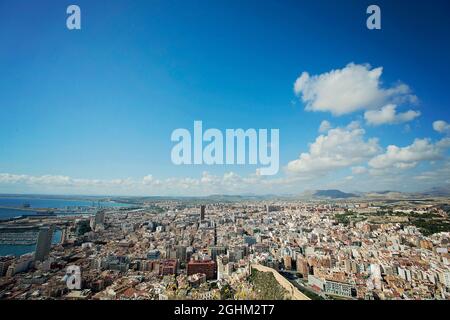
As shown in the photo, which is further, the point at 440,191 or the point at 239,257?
the point at 440,191

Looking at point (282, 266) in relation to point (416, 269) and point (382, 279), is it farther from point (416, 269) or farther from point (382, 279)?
point (416, 269)

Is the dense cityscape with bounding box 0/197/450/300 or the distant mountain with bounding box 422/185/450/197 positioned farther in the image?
the distant mountain with bounding box 422/185/450/197

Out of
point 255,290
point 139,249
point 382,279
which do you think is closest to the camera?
point 255,290

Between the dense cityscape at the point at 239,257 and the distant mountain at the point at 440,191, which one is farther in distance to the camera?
the distant mountain at the point at 440,191

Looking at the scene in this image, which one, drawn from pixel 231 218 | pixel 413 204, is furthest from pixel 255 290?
pixel 413 204

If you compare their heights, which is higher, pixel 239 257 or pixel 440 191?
pixel 440 191

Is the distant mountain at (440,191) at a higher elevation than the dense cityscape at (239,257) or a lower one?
higher

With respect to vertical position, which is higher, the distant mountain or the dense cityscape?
the distant mountain
